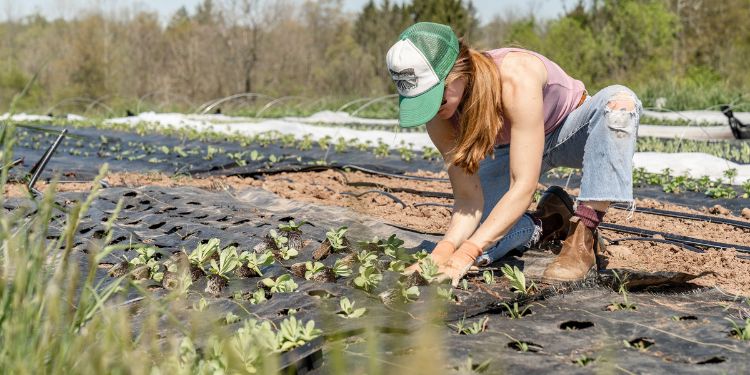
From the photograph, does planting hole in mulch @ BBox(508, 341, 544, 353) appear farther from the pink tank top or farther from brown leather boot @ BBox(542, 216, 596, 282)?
the pink tank top

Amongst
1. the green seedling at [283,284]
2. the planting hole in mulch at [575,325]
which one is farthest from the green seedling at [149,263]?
the planting hole in mulch at [575,325]

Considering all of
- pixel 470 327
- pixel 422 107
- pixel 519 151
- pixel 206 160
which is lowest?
pixel 206 160

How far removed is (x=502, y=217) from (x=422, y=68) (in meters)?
0.62

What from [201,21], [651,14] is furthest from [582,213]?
[201,21]

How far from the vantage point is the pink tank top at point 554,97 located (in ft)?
10.7

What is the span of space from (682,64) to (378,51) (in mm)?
9345

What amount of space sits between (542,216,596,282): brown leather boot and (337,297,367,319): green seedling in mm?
876

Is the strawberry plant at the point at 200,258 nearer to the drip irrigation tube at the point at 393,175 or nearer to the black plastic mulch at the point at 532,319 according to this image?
the black plastic mulch at the point at 532,319

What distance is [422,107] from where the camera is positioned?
2.73 metres

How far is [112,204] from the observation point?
15.6ft

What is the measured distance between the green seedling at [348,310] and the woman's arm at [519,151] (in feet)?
1.79

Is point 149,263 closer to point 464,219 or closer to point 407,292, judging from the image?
point 407,292

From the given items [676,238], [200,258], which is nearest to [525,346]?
[200,258]

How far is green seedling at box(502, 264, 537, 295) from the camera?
9.24 feet
